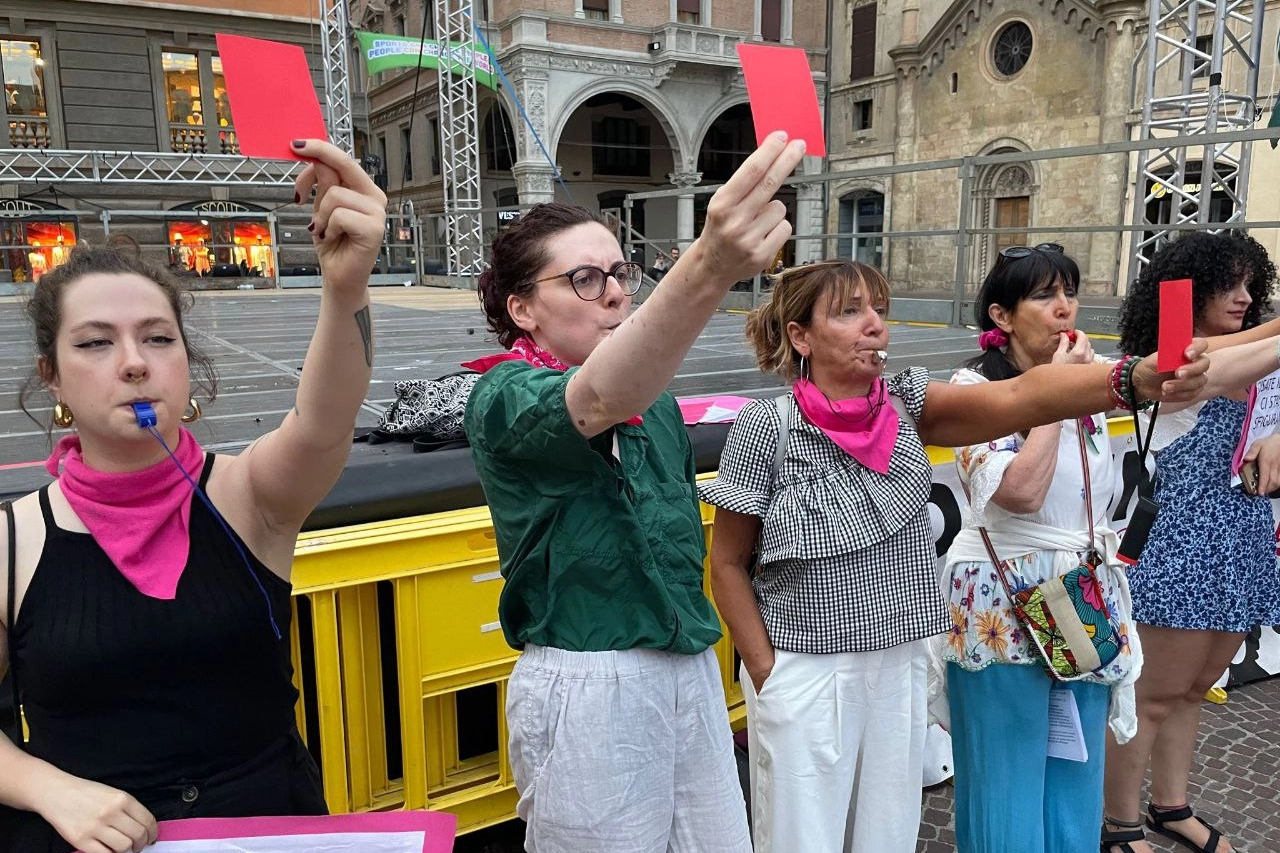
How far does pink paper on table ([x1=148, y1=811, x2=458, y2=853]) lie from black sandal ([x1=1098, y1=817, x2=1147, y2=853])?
223 cm

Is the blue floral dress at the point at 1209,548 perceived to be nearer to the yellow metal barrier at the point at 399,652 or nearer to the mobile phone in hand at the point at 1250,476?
the mobile phone in hand at the point at 1250,476

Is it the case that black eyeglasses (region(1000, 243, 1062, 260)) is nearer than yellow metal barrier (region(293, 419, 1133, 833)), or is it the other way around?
yellow metal barrier (region(293, 419, 1133, 833))

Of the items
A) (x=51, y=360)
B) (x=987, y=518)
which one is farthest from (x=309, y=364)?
(x=987, y=518)

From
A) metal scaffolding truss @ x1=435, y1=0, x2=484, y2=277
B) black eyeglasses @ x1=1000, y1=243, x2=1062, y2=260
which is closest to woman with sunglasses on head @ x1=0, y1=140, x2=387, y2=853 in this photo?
black eyeglasses @ x1=1000, y1=243, x2=1062, y2=260

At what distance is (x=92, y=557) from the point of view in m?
1.34

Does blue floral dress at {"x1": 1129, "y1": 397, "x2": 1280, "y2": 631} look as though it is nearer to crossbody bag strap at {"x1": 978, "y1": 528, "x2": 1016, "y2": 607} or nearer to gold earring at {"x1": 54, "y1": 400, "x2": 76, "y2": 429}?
crossbody bag strap at {"x1": 978, "y1": 528, "x2": 1016, "y2": 607}

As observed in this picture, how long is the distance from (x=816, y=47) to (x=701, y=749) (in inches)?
1149

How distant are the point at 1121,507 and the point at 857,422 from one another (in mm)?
2286

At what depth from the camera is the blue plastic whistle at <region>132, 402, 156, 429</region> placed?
51.4 inches

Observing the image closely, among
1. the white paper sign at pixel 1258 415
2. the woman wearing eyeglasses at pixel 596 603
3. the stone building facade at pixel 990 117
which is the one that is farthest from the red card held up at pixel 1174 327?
the stone building facade at pixel 990 117

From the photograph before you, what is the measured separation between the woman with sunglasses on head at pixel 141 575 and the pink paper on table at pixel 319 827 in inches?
2.6

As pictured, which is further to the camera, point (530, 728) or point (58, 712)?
point (530, 728)

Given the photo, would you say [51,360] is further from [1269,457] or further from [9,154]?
[9,154]

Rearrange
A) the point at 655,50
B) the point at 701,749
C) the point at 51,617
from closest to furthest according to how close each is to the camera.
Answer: the point at 51,617, the point at 701,749, the point at 655,50
